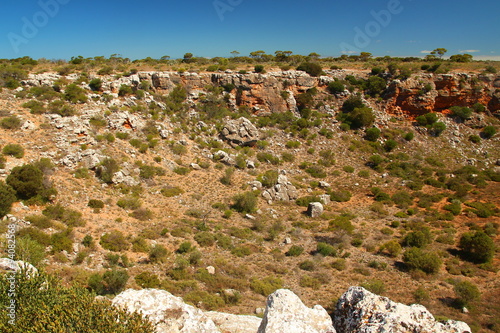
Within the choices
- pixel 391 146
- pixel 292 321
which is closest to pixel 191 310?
pixel 292 321

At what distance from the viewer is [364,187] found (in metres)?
25.0

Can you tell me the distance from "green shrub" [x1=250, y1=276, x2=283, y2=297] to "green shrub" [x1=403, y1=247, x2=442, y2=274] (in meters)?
7.17

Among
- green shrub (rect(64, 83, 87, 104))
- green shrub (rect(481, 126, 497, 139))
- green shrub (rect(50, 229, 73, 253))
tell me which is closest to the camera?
green shrub (rect(50, 229, 73, 253))

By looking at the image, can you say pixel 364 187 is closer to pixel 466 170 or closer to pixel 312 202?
pixel 312 202

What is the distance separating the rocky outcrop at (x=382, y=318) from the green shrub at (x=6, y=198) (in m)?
14.7

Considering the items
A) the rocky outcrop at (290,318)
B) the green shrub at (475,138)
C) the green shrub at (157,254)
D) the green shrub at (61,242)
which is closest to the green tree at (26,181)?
the green shrub at (61,242)

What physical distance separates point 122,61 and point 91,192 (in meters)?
28.8

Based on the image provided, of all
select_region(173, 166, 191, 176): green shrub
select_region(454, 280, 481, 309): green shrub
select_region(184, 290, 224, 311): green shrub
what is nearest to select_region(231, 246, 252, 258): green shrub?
select_region(184, 290, 224, 311): green shrub

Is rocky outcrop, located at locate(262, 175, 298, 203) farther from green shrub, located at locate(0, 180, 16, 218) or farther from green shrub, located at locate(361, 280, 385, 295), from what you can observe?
green shrub, located at locate(0, 180, 16, 218)

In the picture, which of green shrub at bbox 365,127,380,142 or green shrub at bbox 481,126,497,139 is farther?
green shrub at bbox 481,126,497,139

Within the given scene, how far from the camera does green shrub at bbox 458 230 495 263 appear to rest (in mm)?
14336

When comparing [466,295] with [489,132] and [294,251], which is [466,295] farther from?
[489,132]

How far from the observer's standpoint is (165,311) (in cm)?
557

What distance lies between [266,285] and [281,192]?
10.8 metres
